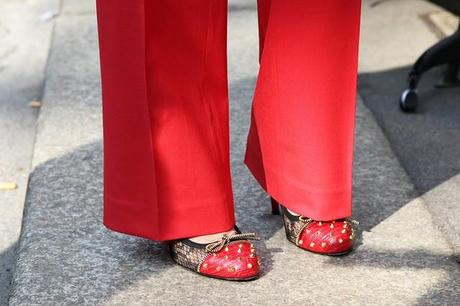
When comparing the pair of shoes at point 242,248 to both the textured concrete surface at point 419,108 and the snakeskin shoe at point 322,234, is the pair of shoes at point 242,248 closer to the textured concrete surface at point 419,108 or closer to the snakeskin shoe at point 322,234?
the snakeskin shoe at point 322,234

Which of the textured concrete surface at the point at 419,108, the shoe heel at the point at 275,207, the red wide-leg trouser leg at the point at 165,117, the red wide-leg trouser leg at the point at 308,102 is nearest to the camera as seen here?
the red wide-leg trouser leg at the point at 165,117

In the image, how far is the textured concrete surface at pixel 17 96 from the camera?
2.84 m

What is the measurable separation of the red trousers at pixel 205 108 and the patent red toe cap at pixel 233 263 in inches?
2.2

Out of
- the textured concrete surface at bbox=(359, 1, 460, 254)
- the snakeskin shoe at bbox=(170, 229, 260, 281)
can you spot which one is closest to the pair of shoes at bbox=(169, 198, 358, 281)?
the snakeskin shoe at bbox=(170, 229, 260, 281)

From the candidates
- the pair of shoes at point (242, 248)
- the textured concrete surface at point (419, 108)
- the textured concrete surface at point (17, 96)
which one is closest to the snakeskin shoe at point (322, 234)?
the pair of shoes at point (242, 248)

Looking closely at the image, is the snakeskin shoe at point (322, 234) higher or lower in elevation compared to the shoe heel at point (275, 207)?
higher

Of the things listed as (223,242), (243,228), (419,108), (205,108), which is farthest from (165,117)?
(419,108)

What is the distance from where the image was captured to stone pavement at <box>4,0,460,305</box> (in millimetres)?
2219

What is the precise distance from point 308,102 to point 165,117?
0.34m

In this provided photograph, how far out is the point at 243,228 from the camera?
251cm

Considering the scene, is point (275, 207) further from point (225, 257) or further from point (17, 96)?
point (17, 96)

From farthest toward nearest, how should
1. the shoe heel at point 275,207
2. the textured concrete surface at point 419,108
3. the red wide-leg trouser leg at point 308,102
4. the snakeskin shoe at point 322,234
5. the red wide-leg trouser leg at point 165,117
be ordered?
the textured concrete surface at point 419,108 → the shoe heel at point 275,207 → the snakeskin shoe at point 322,234 → the red wide-leg trouser leg at point 308,102 → the red wide-leg trouser leg at point 165,117

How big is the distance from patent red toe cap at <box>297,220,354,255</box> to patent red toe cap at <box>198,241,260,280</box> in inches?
6.6

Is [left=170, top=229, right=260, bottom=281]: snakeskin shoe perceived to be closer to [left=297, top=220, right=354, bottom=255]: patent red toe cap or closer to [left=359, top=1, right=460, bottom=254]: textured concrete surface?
[left=297, top=220, right=354, bottom=255]: patent red toe cap
